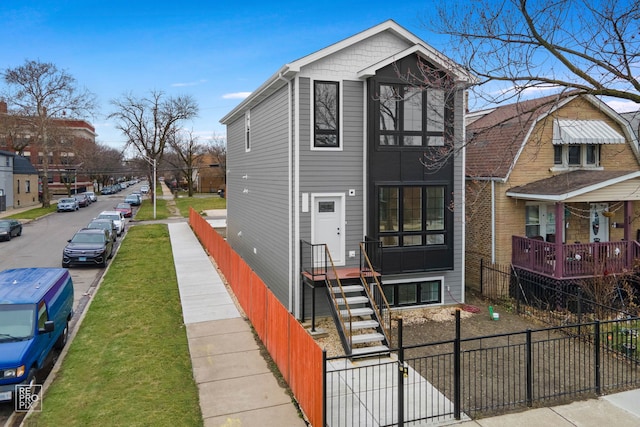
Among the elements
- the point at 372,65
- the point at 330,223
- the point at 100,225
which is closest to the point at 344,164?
the point at 330,223

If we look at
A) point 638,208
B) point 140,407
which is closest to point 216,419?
point 140,407

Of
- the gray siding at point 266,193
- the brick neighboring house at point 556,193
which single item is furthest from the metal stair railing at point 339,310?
the brick neighboring house at point 556,193

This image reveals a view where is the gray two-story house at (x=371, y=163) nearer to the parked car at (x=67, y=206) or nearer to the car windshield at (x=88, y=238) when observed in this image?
the car windshield at (x=88, y=238)

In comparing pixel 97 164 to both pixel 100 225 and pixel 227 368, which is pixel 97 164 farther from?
pixel 227 368

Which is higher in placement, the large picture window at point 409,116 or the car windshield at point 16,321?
the large picture window at point 409,116

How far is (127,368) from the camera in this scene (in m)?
9.42

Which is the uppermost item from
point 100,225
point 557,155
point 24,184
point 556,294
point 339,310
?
point 557,155

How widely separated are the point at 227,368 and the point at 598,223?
1551cm

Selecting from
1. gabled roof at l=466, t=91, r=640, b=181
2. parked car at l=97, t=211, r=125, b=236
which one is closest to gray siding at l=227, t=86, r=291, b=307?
gabled roof at l=466, t=91, r=640, b=181

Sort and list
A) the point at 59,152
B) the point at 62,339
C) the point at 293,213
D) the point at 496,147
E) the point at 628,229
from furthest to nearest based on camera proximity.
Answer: the point at 59,152 → the point at 496,147 → the point at 628,229 → the point at 293,213 → the point at 62,339

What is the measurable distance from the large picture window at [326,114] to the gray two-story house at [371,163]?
0.09ft

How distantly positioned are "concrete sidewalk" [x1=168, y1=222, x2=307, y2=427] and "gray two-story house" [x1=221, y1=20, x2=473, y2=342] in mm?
2155

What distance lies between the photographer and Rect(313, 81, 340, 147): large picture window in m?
13.0

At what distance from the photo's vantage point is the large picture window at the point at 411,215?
13.4 m
